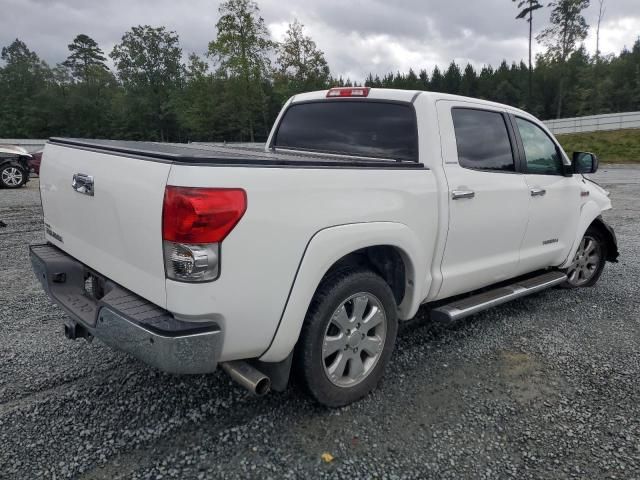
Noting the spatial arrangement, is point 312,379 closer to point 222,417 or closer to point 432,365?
point 222,417

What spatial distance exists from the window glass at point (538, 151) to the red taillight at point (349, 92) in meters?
1.39

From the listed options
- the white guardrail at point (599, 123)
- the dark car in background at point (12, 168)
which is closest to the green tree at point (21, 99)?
the dark car in background at point (12, 168)

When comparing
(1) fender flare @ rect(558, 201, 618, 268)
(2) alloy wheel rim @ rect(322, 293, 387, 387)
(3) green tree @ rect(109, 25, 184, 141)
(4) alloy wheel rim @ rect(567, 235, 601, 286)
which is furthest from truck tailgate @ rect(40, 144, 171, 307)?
(3) green tree @ rect(109, 25, 184, 141)

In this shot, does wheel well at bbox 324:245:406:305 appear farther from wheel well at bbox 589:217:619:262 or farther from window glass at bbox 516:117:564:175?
wheel well at bbox 589:217:619:262

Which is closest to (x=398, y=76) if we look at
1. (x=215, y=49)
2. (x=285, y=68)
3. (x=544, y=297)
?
(x=285, y=68)

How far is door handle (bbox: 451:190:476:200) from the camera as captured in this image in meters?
3.10

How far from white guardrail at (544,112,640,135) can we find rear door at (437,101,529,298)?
122 feet

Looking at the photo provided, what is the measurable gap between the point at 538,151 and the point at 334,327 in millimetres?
2657

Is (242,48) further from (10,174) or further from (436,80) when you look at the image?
(436,80)

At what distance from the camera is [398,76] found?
84.4m

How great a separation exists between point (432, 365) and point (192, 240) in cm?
211

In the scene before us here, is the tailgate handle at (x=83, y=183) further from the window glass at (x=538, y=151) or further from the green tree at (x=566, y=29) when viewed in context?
the green tree at (x=566, y=29)

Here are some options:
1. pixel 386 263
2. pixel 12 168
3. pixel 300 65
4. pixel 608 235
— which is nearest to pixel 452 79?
pixel 300 65

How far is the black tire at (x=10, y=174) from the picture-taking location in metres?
13.4
